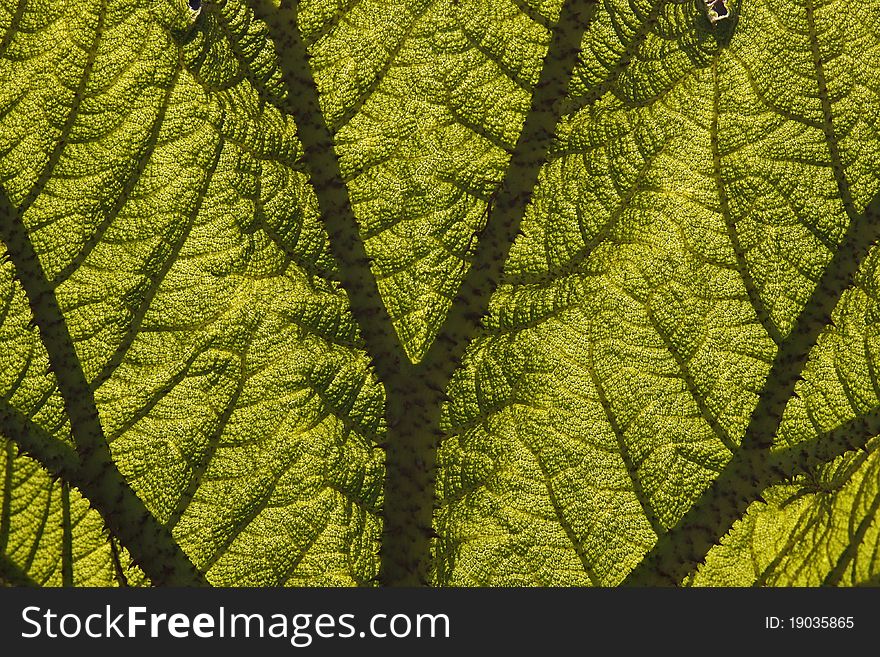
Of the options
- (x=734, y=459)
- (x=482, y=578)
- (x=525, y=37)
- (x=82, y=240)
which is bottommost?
(x=482, y=578)

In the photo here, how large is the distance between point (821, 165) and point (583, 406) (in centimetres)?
52

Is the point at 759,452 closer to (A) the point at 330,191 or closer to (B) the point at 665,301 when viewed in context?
(B) the point at 665,301

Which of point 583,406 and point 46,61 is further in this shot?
point 583,406

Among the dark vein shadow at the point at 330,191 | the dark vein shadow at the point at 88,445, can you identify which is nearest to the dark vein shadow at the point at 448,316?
the dark vein shadow at the point at 330,191

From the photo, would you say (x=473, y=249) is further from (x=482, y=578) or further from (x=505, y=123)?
(x=482, y=578)

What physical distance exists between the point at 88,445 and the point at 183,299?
25 centimetres

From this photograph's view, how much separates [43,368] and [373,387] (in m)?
0.46

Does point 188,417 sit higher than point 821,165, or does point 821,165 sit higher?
point 821,165

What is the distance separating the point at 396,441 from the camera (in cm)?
113

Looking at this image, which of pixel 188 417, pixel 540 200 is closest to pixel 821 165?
pixel 540 200

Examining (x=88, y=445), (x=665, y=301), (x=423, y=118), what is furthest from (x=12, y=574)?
(x=665, y=301)

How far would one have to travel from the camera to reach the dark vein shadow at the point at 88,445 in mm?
1034

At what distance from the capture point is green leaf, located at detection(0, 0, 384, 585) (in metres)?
1.02

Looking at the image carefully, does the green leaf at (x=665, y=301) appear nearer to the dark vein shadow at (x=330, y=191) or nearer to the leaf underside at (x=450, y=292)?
the leaf underside at (x=450, y=292)
